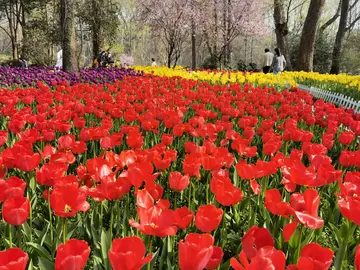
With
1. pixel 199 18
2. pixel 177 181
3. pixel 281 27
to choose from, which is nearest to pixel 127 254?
pixel 177 181

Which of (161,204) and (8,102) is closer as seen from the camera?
(161,204)

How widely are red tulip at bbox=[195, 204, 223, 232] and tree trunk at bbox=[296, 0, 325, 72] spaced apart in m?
18.1

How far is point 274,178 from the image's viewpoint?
2.94 m

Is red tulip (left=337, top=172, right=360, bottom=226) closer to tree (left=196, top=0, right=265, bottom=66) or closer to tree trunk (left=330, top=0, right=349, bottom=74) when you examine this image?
tree (left=196, top=0, right=265, bottom=66)

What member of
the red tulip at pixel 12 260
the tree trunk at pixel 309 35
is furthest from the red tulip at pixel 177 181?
the tree trunk at pixel 309 35

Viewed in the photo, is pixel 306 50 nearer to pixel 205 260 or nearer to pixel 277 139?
pixel 277 139

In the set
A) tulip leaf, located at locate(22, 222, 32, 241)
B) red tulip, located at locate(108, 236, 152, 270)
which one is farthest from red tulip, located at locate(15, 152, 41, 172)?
red tulip, located at locate(108, 236, 152, 270)

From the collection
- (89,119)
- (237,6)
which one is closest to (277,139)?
(89,119)

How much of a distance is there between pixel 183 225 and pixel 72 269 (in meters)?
0.51

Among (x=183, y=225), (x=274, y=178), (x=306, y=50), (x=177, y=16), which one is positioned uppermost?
(x=177, y=16)

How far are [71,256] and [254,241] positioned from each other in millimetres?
577

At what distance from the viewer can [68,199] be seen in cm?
159

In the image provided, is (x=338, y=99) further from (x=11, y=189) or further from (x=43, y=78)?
(x=11, y=189)

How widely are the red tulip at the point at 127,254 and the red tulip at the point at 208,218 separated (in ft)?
1.27
